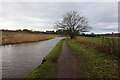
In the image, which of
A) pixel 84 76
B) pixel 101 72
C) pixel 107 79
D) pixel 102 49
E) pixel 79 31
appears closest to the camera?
pixel 107 79

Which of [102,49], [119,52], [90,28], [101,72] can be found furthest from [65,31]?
[101,72]

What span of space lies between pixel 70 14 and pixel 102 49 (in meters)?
53.0

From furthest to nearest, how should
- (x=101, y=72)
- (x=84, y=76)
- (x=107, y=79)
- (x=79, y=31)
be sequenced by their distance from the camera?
(x=79, y=31), (x=101, y=72), (x=84, y=76), (x=107, y=79)

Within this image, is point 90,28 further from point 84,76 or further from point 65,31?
point 84,76

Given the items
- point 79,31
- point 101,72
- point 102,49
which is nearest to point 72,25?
point 79,31

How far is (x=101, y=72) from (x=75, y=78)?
1.83 metres

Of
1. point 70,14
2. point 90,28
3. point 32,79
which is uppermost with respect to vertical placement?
point 70,14

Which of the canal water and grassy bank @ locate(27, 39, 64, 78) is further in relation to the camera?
the canal water

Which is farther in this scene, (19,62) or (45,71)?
(19,62)

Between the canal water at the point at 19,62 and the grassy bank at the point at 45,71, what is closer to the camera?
the grassy bank at the point at 45,71

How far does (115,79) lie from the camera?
357 inches

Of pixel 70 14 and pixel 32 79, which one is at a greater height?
pixel 70 14

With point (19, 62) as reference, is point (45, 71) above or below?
above

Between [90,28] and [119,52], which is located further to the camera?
[90,28]
